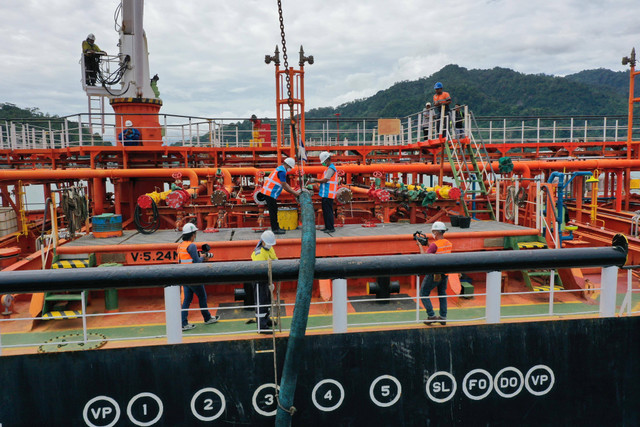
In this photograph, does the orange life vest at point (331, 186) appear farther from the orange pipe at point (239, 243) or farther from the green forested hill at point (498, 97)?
the green forested hill at point (498, 97)

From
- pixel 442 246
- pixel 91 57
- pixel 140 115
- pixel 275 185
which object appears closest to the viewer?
pixel 442 246

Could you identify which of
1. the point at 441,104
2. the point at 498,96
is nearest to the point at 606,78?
the point at 498,96

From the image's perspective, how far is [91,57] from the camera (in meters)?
16.8

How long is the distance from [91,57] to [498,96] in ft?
329

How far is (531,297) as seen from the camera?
815 cm

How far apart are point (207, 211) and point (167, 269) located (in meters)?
6.75

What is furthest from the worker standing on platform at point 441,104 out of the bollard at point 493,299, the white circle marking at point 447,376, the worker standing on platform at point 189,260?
the white circle marking at point 447,376

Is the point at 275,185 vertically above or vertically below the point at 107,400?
above

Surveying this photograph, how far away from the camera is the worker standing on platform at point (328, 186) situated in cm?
870

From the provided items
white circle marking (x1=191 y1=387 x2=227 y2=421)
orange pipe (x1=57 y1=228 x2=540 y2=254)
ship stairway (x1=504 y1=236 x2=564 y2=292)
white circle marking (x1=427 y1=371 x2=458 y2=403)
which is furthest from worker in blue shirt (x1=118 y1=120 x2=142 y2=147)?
white circle marking (x1=427 y1=371 x2=458 y2=403)

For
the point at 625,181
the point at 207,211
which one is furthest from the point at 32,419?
the point at 625,181

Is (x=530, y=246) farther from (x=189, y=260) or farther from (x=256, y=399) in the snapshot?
(x=256, y=399)

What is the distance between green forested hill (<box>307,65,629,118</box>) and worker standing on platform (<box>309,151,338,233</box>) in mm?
71228

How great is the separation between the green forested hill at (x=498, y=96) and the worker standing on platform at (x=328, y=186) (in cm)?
7123
